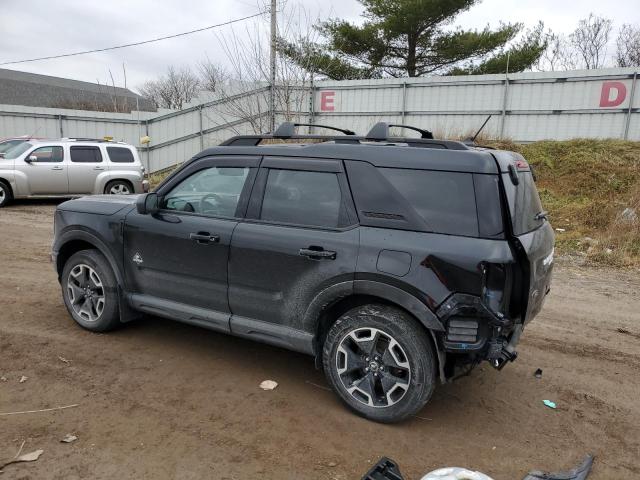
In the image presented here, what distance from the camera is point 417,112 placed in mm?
16766

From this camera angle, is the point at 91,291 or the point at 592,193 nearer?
the point at 91,291

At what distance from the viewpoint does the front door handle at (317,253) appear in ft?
10.9

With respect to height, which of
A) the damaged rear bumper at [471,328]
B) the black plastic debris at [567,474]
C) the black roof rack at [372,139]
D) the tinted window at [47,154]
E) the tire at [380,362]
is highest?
the black roof rack at [372,139]

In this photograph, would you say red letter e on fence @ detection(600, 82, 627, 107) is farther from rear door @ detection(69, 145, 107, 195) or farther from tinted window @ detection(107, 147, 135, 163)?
rear door @ detection(69, 145, 107, 195)

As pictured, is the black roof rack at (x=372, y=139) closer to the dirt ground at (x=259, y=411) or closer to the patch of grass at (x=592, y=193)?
the dirt ground at (x=259, y=411)

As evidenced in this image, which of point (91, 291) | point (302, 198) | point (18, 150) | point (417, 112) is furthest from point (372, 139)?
point (417, 112)

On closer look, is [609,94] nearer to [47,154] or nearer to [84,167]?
[84,167]

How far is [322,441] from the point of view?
3107 millimetres

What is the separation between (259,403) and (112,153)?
11981 mm

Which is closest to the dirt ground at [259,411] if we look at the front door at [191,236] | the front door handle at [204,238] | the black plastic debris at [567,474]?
the black plastic debris at [567,474]

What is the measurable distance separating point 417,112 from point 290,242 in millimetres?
14369

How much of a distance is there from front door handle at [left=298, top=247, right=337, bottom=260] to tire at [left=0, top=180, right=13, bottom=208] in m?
12.1

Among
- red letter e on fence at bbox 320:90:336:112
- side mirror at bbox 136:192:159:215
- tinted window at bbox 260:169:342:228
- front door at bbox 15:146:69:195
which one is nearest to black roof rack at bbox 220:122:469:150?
tinted window at bbox 260:169:342:228

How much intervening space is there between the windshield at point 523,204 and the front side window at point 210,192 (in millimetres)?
1937
